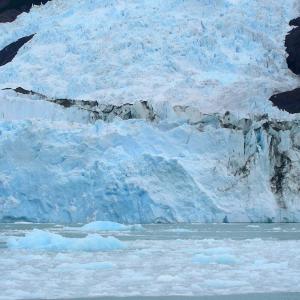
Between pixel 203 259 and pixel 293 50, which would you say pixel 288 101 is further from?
pixel 203 259

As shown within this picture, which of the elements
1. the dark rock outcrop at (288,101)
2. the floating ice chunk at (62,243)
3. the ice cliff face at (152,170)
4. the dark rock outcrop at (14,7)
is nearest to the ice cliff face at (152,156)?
the ice cliff face at (152,170)

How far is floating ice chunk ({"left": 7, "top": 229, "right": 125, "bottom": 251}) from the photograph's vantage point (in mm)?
14664

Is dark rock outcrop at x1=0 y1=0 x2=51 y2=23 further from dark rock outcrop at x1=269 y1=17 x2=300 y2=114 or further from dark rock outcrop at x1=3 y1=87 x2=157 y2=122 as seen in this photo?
dark rock outcrop at x1=3 y1=87 x2=157 y2=122

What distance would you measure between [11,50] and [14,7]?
973 centimetres

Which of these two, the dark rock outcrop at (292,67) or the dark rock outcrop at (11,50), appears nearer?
the dark rock outcrop at (292,67)

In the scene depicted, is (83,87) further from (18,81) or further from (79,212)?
(79,212)

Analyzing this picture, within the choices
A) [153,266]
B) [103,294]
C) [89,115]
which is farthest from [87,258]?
[89,115]

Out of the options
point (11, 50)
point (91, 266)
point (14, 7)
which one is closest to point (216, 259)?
point (91, 266)

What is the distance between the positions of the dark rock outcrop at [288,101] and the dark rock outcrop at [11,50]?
557 inches

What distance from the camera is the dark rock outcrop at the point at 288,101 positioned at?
35294mm

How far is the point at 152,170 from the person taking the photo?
23.2m

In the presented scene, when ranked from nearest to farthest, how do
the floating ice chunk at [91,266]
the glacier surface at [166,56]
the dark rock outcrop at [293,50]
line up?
1. the floating ice chunk at [91,266]
2. the glacier surface at [166,56]
3. the dark rock outcrop at [293,50]

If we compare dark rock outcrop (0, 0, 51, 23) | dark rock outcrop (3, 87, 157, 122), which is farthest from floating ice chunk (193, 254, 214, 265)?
dark rock outcrop (0, 0, 51, 23)

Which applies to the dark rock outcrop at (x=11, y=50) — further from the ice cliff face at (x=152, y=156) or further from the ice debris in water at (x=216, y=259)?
the ice debris in water at (x=216, y=259)
